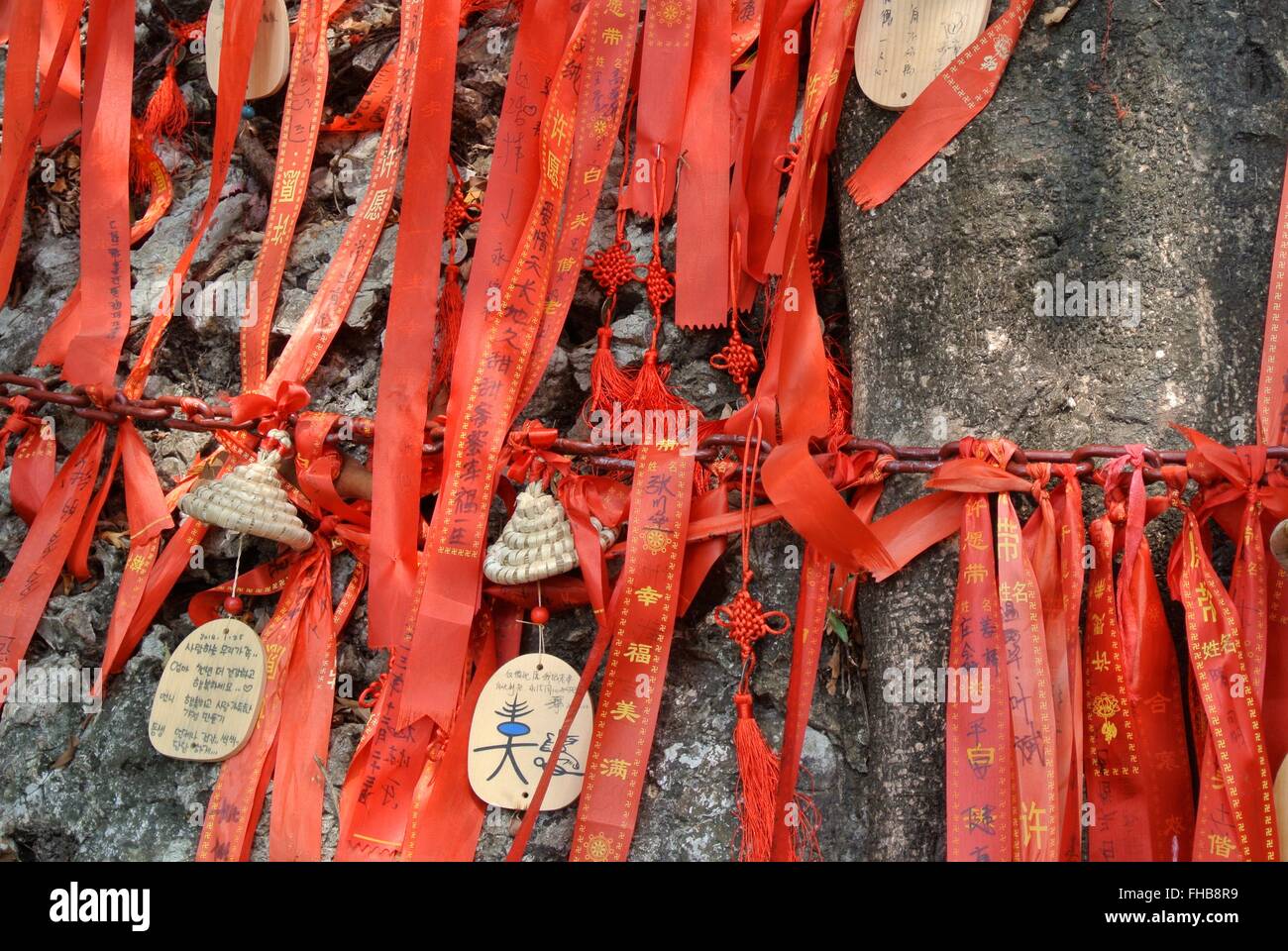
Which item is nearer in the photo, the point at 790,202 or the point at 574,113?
the point at 790,202

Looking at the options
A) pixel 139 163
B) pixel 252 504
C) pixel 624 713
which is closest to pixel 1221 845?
pixel 624 713

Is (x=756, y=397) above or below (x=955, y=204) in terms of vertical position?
below

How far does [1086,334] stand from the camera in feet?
6.23

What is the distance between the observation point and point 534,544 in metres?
1.94

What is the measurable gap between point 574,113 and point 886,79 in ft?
1.63

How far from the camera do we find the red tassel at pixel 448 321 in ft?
7.34

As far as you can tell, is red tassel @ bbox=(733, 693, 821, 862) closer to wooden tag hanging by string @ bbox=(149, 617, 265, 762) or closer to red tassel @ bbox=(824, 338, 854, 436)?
red tassel @ bbox=(824, 338, 854, 436)

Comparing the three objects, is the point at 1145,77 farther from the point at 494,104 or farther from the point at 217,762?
the point at 217,762

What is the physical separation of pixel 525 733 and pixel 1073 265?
3.38 ft

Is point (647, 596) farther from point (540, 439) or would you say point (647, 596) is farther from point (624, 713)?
point (540, 439)

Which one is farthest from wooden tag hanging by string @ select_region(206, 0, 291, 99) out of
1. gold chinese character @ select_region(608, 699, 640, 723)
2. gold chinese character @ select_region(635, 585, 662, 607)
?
gold chinese character @ select_region(608, 699, 640, 723)

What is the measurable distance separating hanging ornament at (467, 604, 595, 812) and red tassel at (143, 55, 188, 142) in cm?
139

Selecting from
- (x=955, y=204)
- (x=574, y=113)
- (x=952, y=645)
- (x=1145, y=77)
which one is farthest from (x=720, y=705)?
(x=1145, y=77)

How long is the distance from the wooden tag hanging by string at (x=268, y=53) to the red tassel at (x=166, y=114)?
16cm
